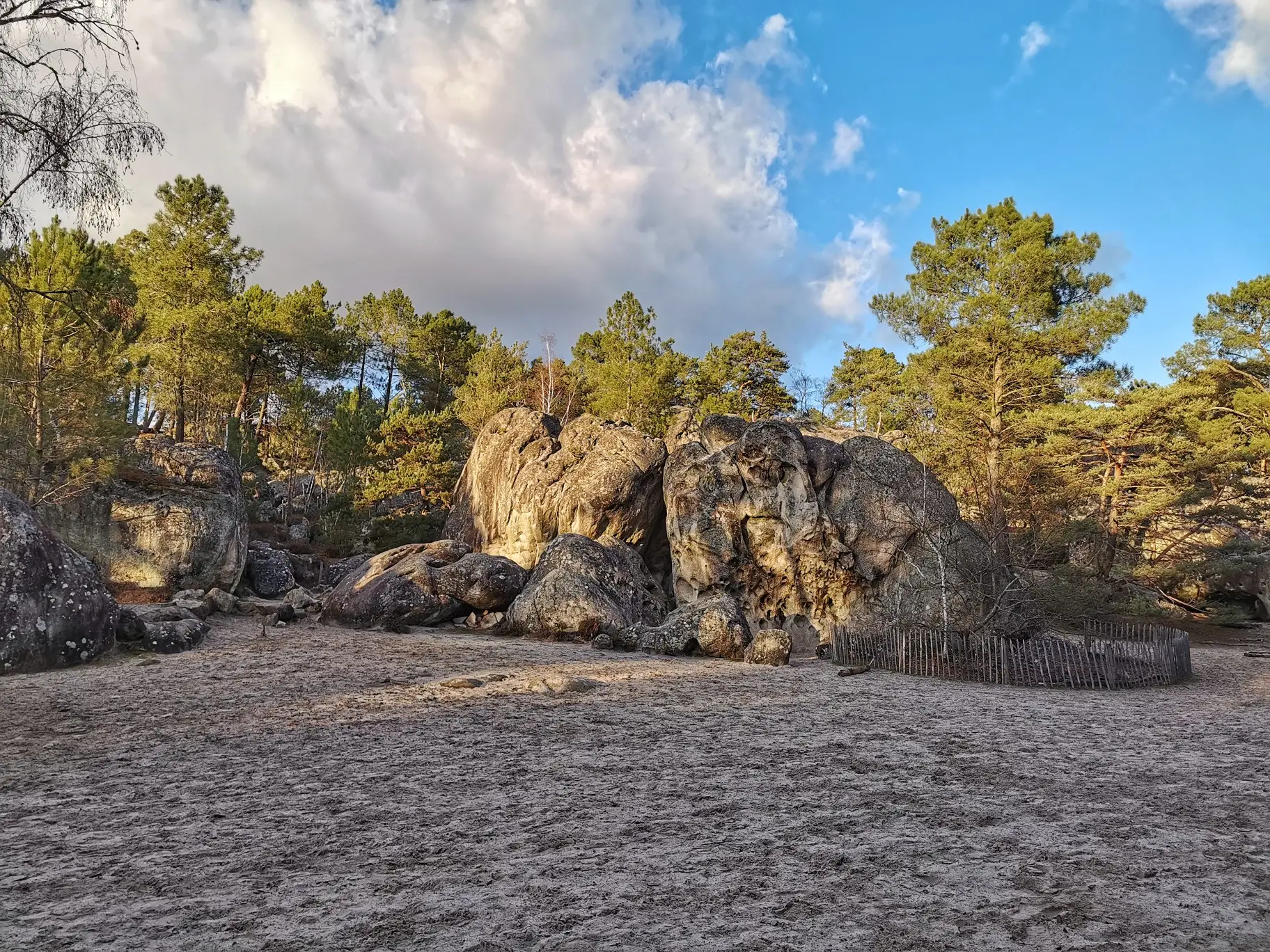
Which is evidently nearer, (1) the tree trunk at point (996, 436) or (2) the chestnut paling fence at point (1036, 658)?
(2) the chestnut paling fence at point (1036, 658)

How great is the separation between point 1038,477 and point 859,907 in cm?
2449

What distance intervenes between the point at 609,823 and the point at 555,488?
76.5 ft

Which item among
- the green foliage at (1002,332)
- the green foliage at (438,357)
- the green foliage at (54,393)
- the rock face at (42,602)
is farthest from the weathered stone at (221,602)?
the green foliage at (438,357)

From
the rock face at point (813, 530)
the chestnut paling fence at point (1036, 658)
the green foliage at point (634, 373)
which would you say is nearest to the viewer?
the chestnut paling fence at point (1036, 658)

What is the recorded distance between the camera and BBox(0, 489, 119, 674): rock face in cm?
979

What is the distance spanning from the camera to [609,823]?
4520 mm

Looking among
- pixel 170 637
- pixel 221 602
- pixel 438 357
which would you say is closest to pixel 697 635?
pixel 170 637

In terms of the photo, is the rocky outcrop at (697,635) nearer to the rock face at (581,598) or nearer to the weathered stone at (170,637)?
the rock face at (581,598)

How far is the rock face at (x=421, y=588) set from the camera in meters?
17.7

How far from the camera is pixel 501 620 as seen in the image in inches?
699

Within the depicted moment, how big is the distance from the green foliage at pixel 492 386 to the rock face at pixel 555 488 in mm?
5461

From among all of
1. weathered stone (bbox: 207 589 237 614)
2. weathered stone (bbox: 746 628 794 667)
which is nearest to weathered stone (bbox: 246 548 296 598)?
weathered stone (bbox: 207 589 237 614)

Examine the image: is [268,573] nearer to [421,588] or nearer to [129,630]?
[421,588]

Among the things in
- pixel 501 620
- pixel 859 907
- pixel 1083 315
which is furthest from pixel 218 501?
pixel 1083 315
